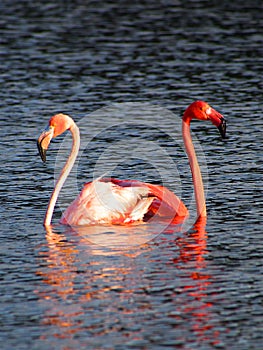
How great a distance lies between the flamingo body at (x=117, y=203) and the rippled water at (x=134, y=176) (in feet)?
0.66

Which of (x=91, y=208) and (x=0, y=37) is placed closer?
(x=91, y=208)

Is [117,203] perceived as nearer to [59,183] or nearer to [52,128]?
[59,183]

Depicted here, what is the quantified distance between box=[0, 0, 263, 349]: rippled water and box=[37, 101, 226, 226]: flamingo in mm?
225

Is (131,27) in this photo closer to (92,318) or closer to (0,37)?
(0,37)

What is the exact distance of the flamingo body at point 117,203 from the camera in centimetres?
1158

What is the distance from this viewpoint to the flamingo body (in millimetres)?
11578

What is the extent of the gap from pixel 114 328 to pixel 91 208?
3.19m

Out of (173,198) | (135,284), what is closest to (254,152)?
(173,198)

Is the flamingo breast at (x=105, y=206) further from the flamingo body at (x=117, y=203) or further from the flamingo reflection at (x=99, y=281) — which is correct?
the flamingo reflection at (x=99, y=281)

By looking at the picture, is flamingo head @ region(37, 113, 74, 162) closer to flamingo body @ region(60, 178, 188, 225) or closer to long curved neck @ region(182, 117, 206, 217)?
flamingo body @ region(60, 178, 188, 225)

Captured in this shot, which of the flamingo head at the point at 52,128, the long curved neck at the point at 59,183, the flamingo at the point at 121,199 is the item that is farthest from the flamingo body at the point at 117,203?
the flamingo head at the point at 52,128

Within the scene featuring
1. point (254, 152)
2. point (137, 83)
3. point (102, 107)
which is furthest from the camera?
point (137, 83)

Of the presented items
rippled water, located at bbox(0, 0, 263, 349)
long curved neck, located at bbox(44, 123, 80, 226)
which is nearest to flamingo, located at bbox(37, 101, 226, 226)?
long curved neck, located at bbox(44, 123, 80, 226)

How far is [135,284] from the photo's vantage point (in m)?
9.61
